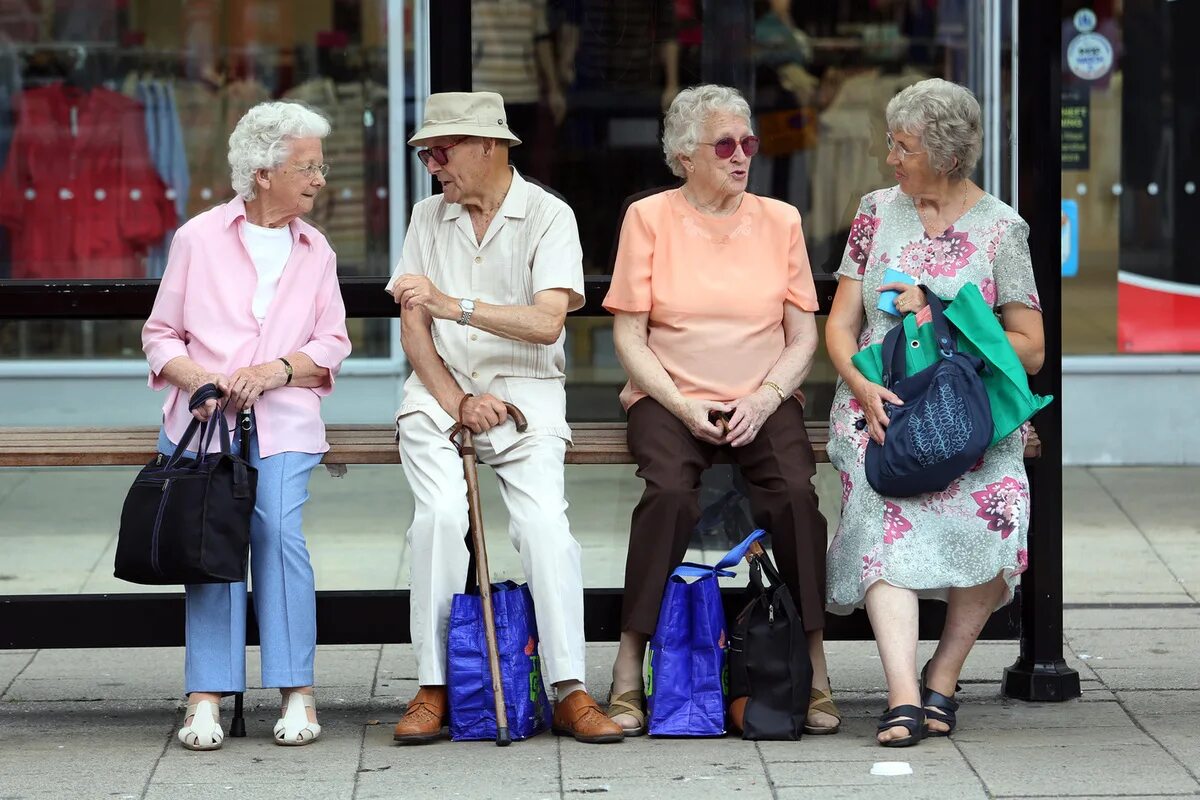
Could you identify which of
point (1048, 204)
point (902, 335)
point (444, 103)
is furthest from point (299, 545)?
point (1048, 204)

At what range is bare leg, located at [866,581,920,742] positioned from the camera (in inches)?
181

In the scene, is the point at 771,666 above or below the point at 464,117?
below

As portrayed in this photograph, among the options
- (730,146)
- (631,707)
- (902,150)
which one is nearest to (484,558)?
(631,707)

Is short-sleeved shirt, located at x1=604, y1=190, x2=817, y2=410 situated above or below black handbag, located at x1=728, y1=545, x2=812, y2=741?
above

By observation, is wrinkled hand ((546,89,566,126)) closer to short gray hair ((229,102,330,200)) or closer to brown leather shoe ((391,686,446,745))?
short gray hair ((229,102,330,200))

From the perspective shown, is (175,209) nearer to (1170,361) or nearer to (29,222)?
(29,222)

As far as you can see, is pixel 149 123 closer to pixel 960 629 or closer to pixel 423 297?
pixel 423 297

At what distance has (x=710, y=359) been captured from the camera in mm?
4828

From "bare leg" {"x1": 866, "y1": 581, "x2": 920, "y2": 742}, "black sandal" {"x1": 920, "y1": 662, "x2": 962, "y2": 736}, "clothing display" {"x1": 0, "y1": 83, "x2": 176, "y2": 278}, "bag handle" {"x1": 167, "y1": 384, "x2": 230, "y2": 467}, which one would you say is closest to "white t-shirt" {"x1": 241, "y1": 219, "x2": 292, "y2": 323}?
"bag handle" {"x1": 167, "y1": 384, "x2": 230, "y2": 467}

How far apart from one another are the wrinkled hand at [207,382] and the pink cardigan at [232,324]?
60 mm

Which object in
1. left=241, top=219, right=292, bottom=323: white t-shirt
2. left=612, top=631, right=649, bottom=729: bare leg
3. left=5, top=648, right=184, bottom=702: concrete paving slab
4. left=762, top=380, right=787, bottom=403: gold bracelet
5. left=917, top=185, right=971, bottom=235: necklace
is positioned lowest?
left=5, top=648, right=184, bottom=702: concrete paving slab

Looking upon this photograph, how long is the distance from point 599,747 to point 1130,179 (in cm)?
536

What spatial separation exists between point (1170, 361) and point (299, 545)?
5408 mm

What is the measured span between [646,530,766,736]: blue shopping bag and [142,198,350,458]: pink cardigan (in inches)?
38.0
